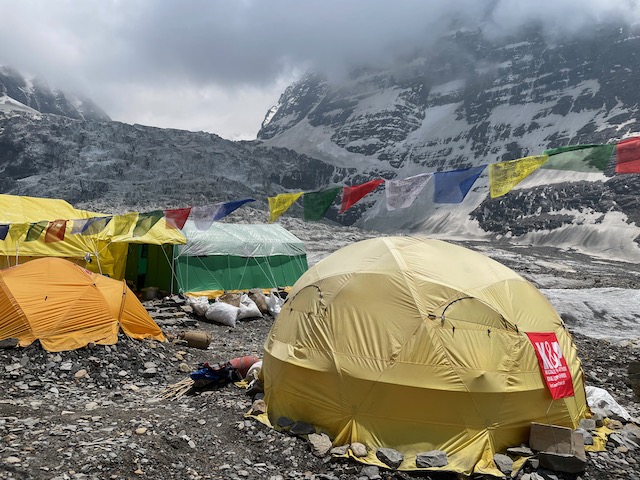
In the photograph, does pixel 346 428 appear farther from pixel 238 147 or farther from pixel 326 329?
pixel 238 147

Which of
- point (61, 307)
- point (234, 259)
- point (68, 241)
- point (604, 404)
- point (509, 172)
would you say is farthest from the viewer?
point (234, 259)

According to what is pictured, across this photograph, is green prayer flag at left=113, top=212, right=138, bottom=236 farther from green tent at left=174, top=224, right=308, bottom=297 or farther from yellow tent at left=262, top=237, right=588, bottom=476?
yellow tent at left=262, top=237, right=588, bottom=476

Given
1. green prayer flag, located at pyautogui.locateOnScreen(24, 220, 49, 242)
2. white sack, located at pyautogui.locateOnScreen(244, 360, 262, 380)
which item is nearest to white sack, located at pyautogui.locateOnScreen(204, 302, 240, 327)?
green prayer flag, located at pyautogui.locateOnScreen(24, 220, 49, 242)

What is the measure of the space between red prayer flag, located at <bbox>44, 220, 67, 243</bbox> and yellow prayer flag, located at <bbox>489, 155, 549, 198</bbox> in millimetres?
13988

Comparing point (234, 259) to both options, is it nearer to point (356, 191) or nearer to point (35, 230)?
point (35, 230)

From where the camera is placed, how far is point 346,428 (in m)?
6.18

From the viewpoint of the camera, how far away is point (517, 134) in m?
145

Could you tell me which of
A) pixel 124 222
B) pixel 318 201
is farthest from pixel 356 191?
pixel 124 222

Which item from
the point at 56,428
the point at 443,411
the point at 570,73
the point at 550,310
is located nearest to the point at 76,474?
the point at 56,428

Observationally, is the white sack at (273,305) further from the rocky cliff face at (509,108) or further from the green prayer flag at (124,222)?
the rocky cliff face at (509,108)

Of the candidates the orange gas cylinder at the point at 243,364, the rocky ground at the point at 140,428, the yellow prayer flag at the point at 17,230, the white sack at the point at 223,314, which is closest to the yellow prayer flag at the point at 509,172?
the rocky ground at the point at 140,428

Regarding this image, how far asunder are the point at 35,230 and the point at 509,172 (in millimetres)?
15275

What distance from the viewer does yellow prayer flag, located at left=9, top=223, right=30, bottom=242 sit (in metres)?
16.1

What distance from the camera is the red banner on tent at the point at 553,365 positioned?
6.46 m
